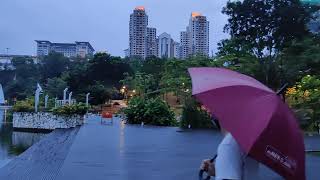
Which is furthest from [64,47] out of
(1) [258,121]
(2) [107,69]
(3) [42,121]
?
A: (1) [258,121]

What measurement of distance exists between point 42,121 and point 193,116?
46.8 feet

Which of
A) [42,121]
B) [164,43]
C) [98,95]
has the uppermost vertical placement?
[164,43]

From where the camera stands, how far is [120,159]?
9.12 m

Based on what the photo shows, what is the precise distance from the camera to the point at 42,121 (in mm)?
31578

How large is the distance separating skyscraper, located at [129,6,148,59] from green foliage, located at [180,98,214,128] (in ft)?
200

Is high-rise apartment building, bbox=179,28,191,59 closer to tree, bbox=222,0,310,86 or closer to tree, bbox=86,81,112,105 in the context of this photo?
tree, bbox=86,81,112,105

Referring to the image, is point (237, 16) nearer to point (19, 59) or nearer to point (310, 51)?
point (310, 51)

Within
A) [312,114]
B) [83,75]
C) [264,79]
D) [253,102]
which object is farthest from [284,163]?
[83,75]

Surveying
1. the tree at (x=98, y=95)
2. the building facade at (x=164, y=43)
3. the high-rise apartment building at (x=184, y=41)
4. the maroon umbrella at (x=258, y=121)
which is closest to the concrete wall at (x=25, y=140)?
the tree at (x=98, y=95)

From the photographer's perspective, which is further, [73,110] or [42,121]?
[42,121]

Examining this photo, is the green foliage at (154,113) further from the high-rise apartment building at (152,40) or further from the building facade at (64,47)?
the building facade at (64,47)

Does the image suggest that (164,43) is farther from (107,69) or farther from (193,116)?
(193,116)

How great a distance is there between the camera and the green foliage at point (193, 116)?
20031 mm

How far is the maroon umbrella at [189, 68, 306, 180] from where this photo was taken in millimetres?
2555
